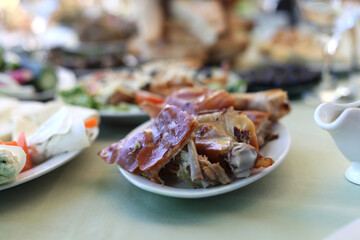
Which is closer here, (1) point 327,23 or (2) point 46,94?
(1) point 327,23

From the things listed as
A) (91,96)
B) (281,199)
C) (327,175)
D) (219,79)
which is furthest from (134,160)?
(219,79)

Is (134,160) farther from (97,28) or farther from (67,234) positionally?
(97,28)

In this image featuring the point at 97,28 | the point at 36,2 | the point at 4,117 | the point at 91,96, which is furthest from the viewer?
the point at 97,28

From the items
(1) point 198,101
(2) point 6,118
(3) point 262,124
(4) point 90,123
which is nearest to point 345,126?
(3) point 262,124

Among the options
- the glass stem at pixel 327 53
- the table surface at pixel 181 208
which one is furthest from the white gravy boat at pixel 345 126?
the glass stem at pixel 327 53

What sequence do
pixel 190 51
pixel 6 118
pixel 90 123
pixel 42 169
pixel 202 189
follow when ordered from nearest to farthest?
pixel 202 189 < pixel 42 169 < pixel 90 123 < pixel 6 118 < pixel 190 51

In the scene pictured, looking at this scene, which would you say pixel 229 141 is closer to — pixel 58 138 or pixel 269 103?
pixel 269 103

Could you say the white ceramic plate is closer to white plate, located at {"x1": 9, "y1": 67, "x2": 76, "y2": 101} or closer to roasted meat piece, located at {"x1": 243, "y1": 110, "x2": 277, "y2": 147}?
roasted meat piece, located at {"x1": 243, "y1": 110, "x2": 277, "y2": 147}
